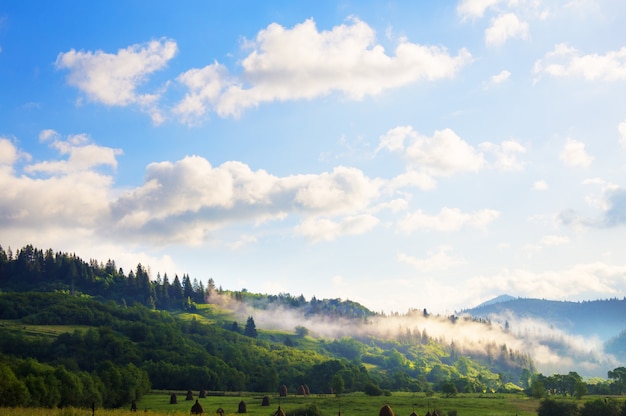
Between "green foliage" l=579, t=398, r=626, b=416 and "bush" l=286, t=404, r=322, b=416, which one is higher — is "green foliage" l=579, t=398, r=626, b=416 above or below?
below

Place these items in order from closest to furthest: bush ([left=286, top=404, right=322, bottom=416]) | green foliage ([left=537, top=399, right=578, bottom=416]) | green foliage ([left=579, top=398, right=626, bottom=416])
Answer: bush ([left=286, top=404, right=322, bottom=416]), green foliage ([left=579, top=398, right=626, bottom=416]), green foliage ([left=537, top=399, right=578, bottom=416])

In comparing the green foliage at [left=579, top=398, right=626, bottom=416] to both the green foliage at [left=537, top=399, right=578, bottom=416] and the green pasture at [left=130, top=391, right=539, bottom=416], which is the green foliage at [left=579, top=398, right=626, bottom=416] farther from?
the green pasture at [left=130, top=391, right=539, bottom=416]

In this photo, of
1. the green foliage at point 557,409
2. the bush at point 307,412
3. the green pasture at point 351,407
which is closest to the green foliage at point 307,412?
the bush at point 307,412

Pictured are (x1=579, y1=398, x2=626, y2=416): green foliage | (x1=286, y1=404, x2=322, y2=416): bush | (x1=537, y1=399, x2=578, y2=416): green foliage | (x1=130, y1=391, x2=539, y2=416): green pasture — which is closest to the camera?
(x1=286, y1=404, x2=322, y2=416): bush

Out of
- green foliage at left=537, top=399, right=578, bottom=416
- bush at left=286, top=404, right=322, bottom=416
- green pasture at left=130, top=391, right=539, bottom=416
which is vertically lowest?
green pasture at left=130, top=391, right=539, bottom=416

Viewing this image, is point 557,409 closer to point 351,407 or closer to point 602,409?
point 602,409

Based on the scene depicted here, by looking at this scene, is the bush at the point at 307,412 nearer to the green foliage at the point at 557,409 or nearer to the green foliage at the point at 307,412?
the green foliage at the point at 307,412

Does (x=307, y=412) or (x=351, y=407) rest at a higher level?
(x=307, y=412)

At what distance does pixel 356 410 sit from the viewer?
4444 inches

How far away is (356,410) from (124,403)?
5362 centimetres

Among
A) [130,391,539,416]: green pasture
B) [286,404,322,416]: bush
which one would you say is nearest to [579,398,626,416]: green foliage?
[130,391,539,416]: green pasture

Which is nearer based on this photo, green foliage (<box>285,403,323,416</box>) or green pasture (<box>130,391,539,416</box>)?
green foliage (<box>285,403,323,416</box>)

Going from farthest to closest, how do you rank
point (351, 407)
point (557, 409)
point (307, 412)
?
point (351, 407) < point (557, 409) < point (307, 412)

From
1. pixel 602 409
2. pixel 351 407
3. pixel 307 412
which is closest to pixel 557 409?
pixel 602 409
